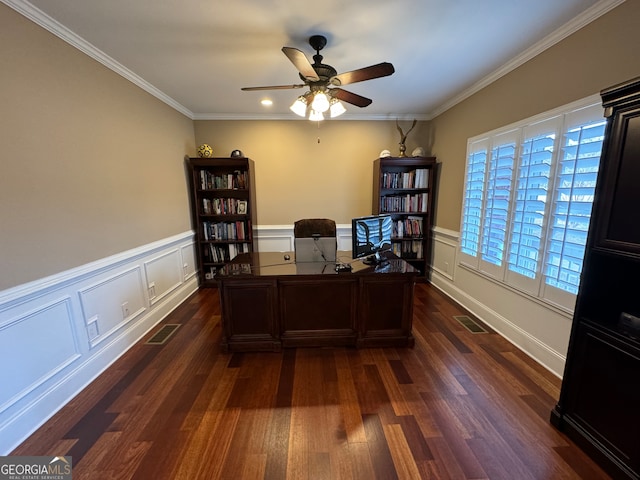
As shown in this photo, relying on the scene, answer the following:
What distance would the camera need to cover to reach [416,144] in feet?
14.0

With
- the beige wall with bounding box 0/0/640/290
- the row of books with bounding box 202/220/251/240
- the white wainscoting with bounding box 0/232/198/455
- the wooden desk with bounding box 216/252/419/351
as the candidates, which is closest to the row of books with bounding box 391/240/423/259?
the beige wall with bounding box 0/0/640/290

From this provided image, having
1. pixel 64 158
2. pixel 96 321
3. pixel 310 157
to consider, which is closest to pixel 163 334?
pixel 96 321

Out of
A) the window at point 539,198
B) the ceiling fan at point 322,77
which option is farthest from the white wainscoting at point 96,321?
the ceiling fan at point 322,77

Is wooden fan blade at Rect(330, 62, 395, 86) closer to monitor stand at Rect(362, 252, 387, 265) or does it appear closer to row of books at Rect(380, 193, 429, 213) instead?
monitor stand at Rect(362, 252, 387, 265)

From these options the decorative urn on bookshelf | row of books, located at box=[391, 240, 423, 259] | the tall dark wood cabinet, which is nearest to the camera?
the tall dark wood cabinet

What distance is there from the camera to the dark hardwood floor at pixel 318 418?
1.41 m

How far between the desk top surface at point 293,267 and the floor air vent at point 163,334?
3.28 ft

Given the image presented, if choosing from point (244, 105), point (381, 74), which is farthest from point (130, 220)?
point (381, 74)

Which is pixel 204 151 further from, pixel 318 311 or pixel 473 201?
pixel 473 201

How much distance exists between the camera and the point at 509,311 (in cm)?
259

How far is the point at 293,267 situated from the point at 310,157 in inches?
93.0

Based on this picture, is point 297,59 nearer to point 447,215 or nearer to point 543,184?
point 543,184

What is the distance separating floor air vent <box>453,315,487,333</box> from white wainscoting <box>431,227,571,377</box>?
12 cm

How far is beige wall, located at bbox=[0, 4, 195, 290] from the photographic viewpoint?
157 centimetres
